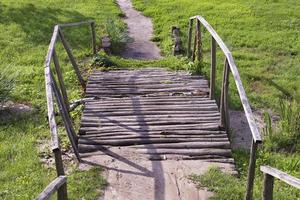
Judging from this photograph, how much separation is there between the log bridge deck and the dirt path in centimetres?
294

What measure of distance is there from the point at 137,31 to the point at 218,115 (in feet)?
24.5

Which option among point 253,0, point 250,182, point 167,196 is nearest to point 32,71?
point 167,196

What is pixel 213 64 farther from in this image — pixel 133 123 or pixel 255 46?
pixel 255 46

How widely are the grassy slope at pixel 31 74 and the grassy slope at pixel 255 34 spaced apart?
1.73 m

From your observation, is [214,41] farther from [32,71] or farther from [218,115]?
[32,71]

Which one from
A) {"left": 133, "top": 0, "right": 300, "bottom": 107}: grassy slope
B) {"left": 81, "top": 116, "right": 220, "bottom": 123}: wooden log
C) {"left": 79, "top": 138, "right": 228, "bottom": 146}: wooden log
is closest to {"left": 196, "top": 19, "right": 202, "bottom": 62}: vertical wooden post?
{"left": 133, "top": 0, "right": 300, "bottom": 107}: grassy slope

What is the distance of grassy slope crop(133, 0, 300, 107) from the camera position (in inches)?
425

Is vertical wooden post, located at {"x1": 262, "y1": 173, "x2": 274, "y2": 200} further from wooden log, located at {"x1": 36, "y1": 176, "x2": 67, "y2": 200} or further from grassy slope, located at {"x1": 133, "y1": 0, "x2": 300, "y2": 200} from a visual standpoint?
wooden log, located at {"x1": 36, "y1": 176, "x2": 67, "y2": 200}

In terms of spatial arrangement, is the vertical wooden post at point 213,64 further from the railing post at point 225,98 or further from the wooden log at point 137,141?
the wooden log at point 137,141

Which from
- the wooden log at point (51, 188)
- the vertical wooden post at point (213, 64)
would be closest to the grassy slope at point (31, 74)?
the wooden log at point (51, 188)

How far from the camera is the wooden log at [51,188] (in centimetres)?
405

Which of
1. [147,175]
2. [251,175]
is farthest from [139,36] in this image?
[251,175]

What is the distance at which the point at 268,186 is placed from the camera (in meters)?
4.91

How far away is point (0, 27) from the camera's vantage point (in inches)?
567
